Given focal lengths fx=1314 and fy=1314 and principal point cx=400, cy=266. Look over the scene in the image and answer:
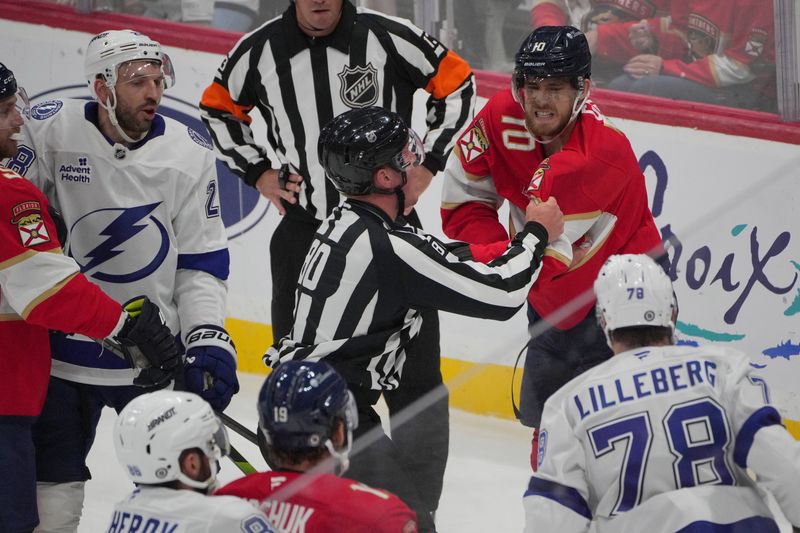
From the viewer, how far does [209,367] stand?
3.20 metres

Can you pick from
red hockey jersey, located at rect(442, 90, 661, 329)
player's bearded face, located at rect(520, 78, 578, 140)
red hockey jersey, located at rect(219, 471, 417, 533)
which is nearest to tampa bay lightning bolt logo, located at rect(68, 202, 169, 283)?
red hockey jersey, located at rect(442, 90, 661, 329)

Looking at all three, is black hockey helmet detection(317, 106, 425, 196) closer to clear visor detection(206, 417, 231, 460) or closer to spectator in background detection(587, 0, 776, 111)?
clear visor detection(206, 417, 231, 460)

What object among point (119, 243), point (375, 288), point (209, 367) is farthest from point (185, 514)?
point (119, 243)

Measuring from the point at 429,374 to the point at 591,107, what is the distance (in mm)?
810

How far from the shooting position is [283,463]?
88.6 inches

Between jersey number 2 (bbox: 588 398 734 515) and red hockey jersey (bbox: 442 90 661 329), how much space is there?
3.07 ft

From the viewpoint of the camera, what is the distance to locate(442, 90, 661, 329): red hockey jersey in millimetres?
3205

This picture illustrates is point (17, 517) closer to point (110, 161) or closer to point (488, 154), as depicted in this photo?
point (110, 161)

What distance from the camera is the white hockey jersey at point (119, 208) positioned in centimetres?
319

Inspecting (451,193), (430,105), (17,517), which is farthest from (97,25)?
(17,517)

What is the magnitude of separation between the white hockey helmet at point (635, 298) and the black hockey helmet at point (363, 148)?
582mm

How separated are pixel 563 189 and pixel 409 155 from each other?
0.49 m

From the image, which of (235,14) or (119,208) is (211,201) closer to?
(119,208)

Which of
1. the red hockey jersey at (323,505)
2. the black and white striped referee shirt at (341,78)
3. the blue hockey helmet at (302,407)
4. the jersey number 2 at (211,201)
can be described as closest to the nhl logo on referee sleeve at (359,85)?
the black and white striped referee shirt at (341,78)
